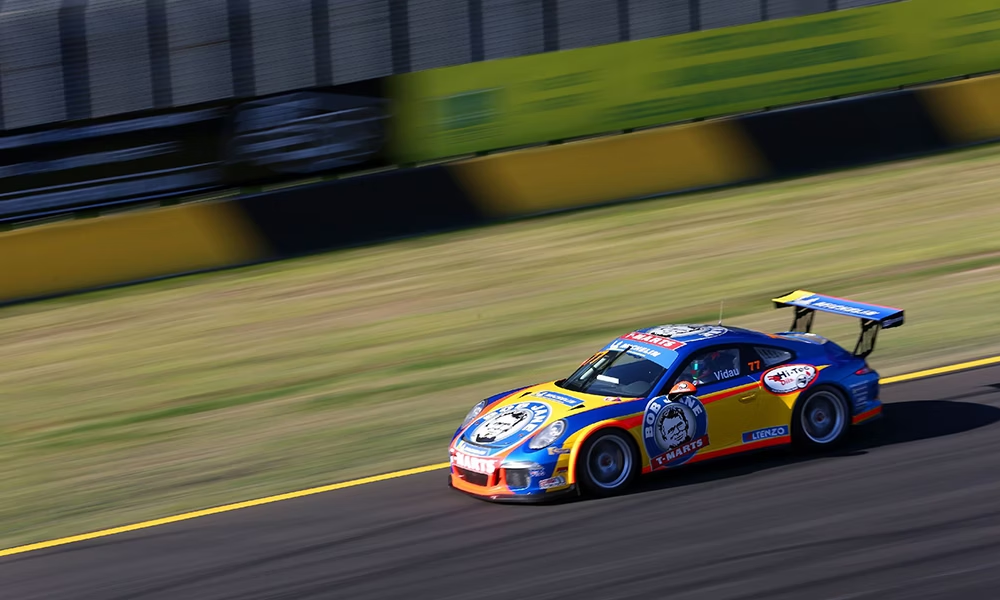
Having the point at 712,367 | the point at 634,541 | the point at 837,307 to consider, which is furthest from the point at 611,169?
the point at 634,541

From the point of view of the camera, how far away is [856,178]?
17.8 m

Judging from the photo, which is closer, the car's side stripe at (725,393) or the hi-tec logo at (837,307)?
the car's side stripe at (725,393)

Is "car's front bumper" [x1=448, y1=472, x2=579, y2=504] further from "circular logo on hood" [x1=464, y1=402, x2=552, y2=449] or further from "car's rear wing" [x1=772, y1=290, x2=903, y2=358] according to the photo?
"car's rear wing" [x1=772, y1=290, x2=903, y2=358]

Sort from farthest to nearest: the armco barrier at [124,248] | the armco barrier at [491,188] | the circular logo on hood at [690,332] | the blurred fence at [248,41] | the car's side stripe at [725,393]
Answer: the blurred fence at [248,41] → the armco barrier at [491,188] → the armco barrier at [124,248] → the circular logo on hood at [690,332] → the car's side stripe at [725,393]

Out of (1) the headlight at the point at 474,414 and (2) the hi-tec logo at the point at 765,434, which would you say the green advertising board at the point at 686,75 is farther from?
(2) the hi-tec logo at the point at 765,434

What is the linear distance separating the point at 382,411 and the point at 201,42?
7796 mm

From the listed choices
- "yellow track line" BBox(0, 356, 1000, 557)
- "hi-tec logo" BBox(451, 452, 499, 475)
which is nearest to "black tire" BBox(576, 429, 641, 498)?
"hi-tec logo" BBox(451, 452, 499, 475)

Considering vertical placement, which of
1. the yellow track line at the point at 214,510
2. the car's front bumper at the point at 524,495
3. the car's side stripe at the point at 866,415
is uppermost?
the car's side stripe at the point at 866,415

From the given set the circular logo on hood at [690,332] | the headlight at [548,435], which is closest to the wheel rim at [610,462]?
the headlight at [548,435]

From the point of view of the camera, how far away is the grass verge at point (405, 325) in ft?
35.4

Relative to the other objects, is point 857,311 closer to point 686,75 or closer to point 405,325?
point 405,325

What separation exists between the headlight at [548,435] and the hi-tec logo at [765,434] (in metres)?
1.52

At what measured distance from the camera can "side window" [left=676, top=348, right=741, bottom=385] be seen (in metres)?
8.98

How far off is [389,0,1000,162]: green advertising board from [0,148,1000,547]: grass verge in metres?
1.39
